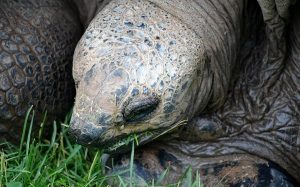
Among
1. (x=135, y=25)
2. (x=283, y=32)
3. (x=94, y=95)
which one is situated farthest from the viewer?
(x=283, y=32)

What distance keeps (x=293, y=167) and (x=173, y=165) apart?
0.45 metres

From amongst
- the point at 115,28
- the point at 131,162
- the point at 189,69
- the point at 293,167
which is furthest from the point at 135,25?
the point at 293,167

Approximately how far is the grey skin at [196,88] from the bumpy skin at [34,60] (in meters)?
0.42

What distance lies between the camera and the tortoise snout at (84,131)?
2.35 m

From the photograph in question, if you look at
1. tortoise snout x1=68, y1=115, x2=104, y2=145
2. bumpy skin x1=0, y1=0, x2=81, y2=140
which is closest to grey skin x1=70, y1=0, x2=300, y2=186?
tortoise snout x1=68, y1=115, x2=104, y2=145

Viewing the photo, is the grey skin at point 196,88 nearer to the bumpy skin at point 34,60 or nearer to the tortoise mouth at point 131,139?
the tortoise mouth at point 131,139

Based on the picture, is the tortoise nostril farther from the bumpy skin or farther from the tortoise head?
the bumpy skin

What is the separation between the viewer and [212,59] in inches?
103

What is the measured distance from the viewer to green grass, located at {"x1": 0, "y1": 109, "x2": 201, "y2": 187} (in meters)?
2.58

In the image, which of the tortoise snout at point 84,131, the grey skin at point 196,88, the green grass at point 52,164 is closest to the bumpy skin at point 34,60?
the green grass at point 52,164

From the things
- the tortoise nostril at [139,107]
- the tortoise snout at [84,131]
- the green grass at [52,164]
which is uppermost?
the tortoise nostril at [139,107]

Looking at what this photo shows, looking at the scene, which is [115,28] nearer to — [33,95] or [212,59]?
[212,59]

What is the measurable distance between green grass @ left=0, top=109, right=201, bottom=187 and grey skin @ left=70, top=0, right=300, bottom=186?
107 mm

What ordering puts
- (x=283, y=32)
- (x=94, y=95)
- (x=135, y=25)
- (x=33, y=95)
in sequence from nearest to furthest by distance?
(x=94, y=95), (x=135, y=25), (x=283, y=32), (x=33, y=95)
